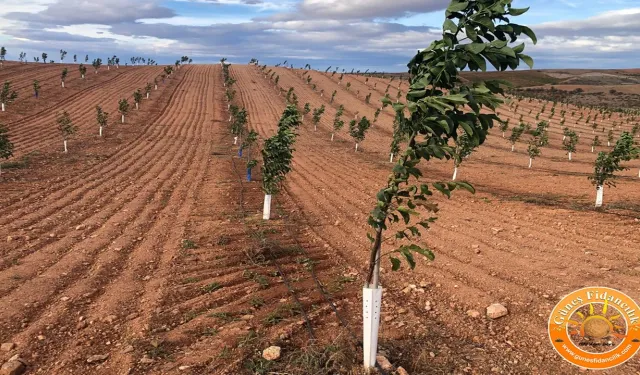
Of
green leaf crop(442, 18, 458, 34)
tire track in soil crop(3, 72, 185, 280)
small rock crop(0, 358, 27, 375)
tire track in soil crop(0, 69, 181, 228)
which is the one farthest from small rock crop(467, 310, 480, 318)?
tire track in soil crop(0, 69, 181, 228)

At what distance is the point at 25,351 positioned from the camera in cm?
666

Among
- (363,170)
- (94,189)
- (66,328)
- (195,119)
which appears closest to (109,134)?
(195,119)

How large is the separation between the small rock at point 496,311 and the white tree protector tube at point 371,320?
10.7 ft

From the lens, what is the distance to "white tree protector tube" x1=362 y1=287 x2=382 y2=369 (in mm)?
5492

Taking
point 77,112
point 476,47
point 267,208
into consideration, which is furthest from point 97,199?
point 77,112

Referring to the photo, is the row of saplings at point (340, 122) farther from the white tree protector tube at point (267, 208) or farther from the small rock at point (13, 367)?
the small rock at point (13, 367)

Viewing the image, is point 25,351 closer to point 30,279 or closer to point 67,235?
point 30,279

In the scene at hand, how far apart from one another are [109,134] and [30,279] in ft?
118

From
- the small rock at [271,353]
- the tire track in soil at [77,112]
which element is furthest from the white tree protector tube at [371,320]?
the tire track in soil at [77,112]

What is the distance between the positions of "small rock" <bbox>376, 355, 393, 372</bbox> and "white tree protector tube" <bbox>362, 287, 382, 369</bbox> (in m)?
0.23

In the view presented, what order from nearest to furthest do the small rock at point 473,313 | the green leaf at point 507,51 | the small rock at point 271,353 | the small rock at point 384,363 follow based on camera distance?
the green leaf at point 507,51
the small rock at point 384,363
the small rock at point 271,353
the small rock at point 473,313

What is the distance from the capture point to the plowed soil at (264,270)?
Result: 265 inches

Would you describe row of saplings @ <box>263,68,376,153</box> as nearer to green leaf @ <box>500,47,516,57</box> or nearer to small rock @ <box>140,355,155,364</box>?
small rock @ <box>140,355,155,364</box>

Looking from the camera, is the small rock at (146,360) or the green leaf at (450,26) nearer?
the green leaf at (450,26)
